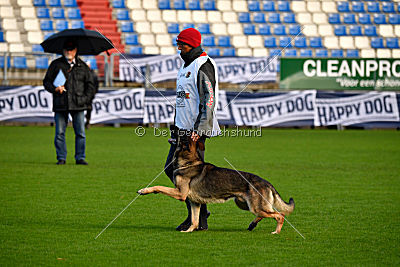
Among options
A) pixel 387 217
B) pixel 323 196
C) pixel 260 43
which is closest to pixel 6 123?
pixel 260 43

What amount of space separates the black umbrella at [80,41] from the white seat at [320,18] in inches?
768

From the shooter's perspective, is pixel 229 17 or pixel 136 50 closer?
pixel 136 50

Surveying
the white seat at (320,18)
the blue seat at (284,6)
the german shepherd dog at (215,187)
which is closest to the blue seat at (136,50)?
the blue seat at (284,6)

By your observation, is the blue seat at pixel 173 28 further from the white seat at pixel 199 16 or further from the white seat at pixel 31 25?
the white seat at pixel 31 25

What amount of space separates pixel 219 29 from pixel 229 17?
107cm

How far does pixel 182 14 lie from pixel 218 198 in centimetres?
2458

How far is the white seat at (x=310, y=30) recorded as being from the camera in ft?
104

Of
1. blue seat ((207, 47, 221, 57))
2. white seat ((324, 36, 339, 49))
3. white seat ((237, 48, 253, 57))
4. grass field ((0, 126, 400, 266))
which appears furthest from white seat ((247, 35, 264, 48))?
grass field ((0, 126, 400, 266))

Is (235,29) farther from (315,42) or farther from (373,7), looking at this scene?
(373,7)

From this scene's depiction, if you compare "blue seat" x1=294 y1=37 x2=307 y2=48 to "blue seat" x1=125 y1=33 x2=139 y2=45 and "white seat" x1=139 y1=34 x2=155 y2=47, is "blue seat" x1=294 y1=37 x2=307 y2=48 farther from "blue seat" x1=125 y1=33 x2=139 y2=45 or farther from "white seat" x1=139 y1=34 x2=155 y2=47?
"blue seat" x1=125 y1=33 x2=139 y2=45

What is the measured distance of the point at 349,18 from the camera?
107 feet

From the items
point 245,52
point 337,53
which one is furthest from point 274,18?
point 337,53

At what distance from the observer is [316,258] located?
18.5ft

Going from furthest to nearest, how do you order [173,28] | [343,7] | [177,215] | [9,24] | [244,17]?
[343,7] < [244,17] < [173,28] < [9,24] < [177,215]
